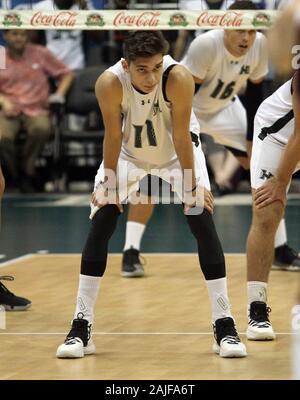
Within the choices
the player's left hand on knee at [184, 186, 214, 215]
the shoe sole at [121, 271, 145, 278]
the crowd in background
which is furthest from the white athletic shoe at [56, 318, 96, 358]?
the crowd in background

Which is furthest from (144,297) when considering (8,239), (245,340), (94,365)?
(8,239)

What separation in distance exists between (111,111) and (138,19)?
7.43 ft

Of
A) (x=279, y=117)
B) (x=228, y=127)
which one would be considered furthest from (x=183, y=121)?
(x=228, y=127)

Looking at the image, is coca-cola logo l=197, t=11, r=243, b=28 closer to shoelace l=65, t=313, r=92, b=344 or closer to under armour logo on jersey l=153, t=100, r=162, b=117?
under armour logo on jersey l=153, t=100, r=162, b=117

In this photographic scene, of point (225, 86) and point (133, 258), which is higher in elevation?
point (225, 86)

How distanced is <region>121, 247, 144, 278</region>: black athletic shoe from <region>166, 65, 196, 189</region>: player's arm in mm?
2735

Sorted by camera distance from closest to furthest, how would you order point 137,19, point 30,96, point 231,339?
point 231,339 < point 137,19 < point 30,96

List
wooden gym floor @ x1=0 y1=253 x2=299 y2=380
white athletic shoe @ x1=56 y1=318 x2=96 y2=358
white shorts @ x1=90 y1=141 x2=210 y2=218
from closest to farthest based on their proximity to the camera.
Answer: wooden gym floor @ x1=0 y1=253 x2=299 y2=380
white athletic shoe @ x1=56 y1=318 x2=96 y2=358
white shorts @ x1=90 y1=141 x2=210 y2=218

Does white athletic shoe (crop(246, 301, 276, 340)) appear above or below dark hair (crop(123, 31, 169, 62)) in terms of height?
below

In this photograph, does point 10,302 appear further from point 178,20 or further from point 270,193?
point 178,20

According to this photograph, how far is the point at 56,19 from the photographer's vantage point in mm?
8102

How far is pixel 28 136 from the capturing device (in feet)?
45.3

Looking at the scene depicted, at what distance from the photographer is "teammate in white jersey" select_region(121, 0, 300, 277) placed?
29.4 ft

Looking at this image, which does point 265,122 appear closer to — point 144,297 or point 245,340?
point 245,340
